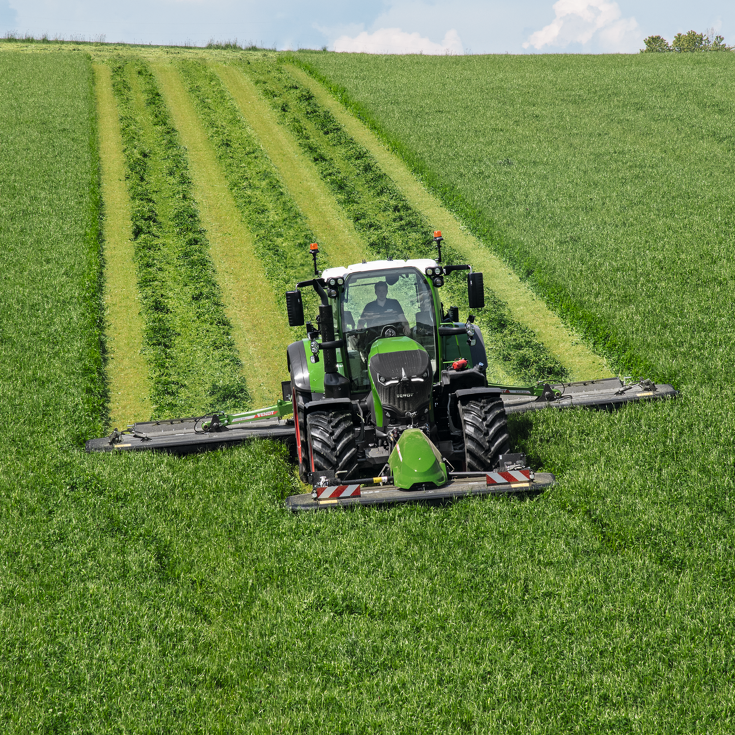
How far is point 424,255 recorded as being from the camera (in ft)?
56.2

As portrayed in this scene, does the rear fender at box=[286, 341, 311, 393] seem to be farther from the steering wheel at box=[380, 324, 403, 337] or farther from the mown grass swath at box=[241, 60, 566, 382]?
the mown grass swath at box=[241, 60, 566, 382]

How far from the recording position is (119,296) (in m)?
15.7

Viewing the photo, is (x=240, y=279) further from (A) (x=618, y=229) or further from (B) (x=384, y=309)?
(A) (x=618, y=229)

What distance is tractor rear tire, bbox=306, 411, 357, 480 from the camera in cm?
775

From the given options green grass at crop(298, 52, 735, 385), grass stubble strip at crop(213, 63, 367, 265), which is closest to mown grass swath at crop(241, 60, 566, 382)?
grass stubble strip at crop(213, 63, 367, 265)

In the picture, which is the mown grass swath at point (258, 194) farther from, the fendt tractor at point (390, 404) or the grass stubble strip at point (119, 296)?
the fendt tractor at point (390, 404)

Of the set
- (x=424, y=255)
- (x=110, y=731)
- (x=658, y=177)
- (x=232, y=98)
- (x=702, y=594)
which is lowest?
(x=110, y=731)

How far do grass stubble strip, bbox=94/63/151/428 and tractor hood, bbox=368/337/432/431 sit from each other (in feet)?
17.2

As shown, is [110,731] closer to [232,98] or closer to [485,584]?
[485,584]

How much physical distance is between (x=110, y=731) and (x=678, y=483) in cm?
594

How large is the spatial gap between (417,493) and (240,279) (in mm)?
10480

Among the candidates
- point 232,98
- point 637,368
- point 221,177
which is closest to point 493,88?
point 232,98

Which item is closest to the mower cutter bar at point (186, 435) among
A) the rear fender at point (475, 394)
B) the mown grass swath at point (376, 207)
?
the rear fender at point (475, 394)

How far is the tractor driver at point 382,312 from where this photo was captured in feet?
28.0
